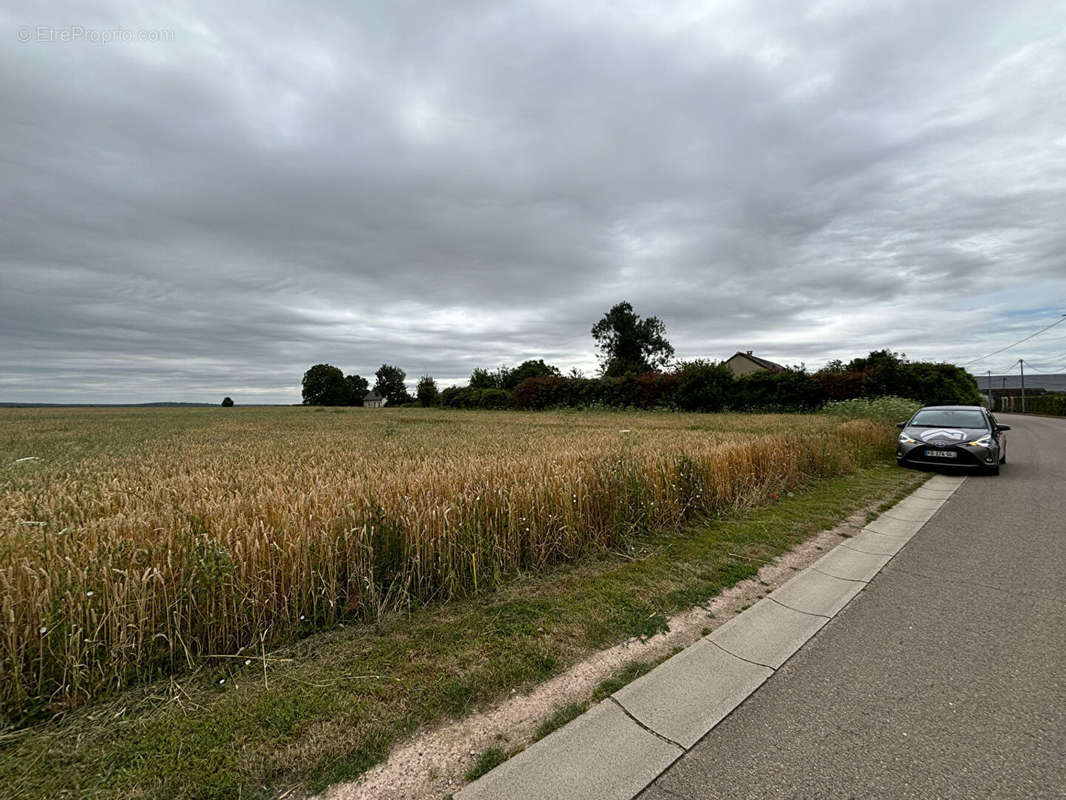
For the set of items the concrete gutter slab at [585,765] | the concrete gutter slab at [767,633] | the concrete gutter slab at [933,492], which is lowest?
the concrete gutter slab at [933,492]

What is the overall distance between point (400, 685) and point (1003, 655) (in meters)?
3.71

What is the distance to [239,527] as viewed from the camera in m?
3.09

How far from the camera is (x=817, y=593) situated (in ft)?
12.4

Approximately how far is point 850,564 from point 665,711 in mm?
3353

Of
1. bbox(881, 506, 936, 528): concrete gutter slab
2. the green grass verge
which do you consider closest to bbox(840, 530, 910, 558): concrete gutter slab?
bbox(881, 506, 936, 528): concrete gutter slab

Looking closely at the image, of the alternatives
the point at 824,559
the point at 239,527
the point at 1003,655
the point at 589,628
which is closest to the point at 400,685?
the point at 589,628

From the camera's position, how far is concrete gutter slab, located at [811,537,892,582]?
166 inches

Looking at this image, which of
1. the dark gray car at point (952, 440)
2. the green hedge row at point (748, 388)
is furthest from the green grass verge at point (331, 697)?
the green hedge row at point (748, 388)

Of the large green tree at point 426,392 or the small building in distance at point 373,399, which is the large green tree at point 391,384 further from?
the large green tree at point 426,392

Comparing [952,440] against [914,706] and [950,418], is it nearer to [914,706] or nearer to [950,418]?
[950,418]

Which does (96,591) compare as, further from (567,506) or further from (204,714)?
(567,506)

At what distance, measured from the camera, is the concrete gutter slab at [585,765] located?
1777 millimetres

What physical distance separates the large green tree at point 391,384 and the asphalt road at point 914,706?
108227mm

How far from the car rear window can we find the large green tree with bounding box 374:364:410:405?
10310cm
